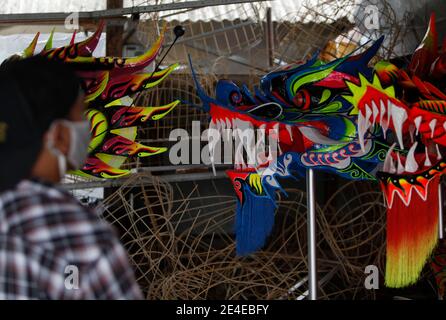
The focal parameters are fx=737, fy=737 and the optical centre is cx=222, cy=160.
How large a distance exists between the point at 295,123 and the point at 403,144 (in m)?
0.35

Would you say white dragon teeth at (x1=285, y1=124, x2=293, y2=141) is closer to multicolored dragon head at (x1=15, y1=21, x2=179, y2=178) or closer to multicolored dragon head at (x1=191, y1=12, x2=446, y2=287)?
multicolored dragon head at (x1=191, y1=12, x2=446, y2=287)

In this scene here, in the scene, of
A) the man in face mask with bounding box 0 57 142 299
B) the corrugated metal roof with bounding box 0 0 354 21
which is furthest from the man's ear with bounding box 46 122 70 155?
the corrugated metal roof with bounding box 0 0 354 21

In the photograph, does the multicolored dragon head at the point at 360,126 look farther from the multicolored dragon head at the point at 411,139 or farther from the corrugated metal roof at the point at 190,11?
the corrugated metal roof at the point at 190,11

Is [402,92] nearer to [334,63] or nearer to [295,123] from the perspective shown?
[334,63]

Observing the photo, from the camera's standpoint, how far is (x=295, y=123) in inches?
92.1

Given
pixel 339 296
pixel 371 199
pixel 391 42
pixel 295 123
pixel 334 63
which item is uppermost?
pixel 391 42

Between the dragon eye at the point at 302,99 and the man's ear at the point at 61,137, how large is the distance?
45.0 inches

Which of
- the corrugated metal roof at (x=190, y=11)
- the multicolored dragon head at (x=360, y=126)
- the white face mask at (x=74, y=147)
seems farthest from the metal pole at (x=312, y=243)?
the corrugated metal roof at (x=190, y=11)

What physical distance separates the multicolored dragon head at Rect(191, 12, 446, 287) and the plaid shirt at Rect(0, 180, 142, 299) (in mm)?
1160

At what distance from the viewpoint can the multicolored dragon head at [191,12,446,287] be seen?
2072 millimetres

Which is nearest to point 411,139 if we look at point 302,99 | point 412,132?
point 412,132

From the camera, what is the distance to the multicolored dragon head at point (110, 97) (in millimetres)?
2564

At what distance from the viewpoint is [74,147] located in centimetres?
118
